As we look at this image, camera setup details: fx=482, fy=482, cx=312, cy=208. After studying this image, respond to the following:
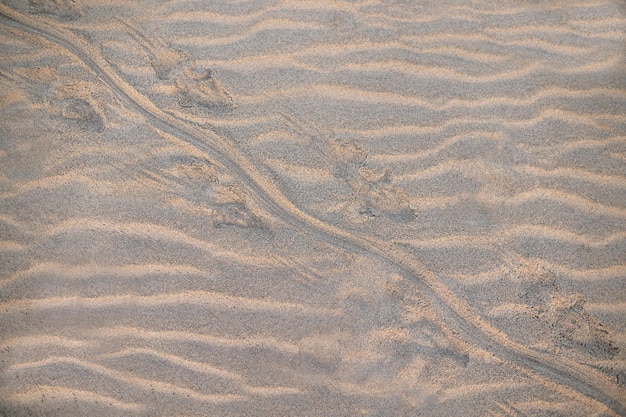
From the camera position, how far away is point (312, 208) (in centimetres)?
233

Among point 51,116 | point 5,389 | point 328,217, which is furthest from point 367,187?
point 5,389

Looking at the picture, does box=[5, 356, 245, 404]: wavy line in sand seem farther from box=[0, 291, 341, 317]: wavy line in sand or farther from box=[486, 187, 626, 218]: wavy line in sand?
box=[486, 187, 626, 218]: wavy line in sand

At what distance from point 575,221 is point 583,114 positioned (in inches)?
22.9

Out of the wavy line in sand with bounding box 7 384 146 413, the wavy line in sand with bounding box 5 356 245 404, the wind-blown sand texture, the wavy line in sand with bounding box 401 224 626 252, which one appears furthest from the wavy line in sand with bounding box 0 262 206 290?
the wavy line in sand with bounding box 401 224 626 252

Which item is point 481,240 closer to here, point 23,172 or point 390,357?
point 390,357

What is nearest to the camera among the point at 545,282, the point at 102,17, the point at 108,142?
the point at 545,282

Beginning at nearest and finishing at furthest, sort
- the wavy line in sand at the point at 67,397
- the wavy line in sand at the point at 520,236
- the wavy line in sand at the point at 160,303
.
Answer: the wavy line in sand at the point at 67,397 < the wavy line in sand at the point at 160,303 < the wavy line in sand at the point at 520,236

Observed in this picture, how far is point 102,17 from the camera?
8.52ft

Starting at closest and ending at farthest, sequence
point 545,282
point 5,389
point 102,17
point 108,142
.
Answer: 1. point 5,389
2. point 545,282
3. point 108,142
4. point 102,17

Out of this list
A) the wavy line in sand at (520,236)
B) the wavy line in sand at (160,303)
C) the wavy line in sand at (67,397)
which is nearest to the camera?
the wavy line in sand at (67,397)

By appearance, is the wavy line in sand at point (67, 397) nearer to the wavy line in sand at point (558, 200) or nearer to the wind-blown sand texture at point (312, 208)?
the wind-blown sand texture at point (312, 208)

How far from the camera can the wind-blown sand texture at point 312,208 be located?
2.12 metres

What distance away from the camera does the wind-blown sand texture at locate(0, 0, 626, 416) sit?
2.12 metres

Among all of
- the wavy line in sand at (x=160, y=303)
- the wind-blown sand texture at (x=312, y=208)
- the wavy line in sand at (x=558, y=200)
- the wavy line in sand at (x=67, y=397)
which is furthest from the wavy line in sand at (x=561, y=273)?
the wavy line in sand at (x=67, y=397)
